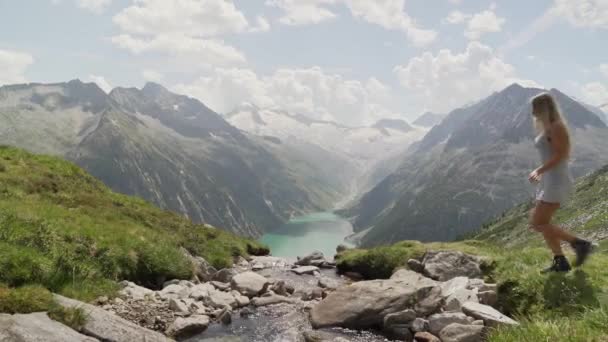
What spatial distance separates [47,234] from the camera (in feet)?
49.2

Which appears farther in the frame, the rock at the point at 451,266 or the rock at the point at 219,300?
the rock at the point at 451,266

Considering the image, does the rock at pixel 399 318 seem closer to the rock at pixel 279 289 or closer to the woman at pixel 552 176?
the woman at pixel 552 176

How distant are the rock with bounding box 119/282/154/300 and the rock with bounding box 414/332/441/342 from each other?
8.88 metres

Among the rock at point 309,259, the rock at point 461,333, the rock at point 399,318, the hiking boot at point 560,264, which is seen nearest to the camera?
the hiking boot at point 560,264

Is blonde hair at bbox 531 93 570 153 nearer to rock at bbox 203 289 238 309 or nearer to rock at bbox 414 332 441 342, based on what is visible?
rock at bbox 414 332 441 342

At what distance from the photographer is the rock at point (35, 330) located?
8.58m

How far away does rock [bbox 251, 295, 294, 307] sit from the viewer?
17484mm

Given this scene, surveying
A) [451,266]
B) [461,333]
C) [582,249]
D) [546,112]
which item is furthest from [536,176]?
[451,266]

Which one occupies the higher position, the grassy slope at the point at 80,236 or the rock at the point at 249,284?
the grassy slope at the point at 80,236

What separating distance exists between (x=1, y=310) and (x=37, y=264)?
3.25m

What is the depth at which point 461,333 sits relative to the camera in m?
12.2

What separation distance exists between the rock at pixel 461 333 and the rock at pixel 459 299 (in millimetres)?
1676

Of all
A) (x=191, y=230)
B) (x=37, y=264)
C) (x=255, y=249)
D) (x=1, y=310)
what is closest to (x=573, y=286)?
(x=1, y=310)

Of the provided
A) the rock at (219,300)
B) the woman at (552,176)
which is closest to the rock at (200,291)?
the rock at (219,300)
